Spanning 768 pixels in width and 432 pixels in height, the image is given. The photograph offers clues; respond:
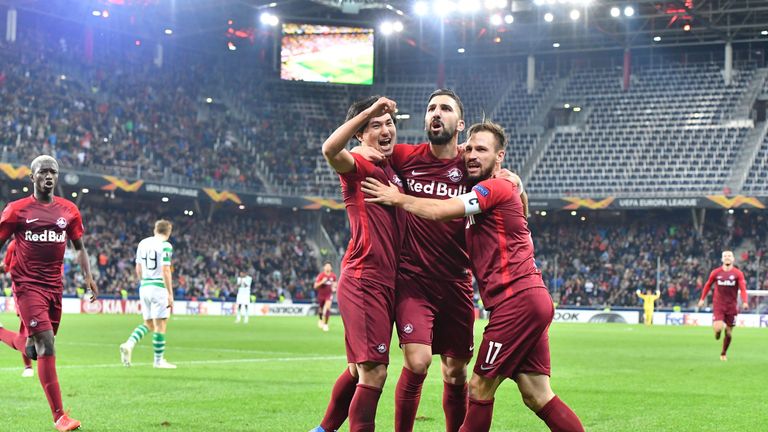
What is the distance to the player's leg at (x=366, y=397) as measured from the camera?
288 inches

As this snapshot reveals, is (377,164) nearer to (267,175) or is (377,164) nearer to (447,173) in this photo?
(447,173)

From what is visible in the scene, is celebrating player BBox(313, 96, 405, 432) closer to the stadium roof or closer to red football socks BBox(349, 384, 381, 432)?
red football socks BBox(349, 384, 381, 432)

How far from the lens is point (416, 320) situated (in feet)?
25.3

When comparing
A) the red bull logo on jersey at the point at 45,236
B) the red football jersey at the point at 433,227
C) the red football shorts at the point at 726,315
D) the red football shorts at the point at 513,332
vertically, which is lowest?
the red football shorts at the point at 726,315

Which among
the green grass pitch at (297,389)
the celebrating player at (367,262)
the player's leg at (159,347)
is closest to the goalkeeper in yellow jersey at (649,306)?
the green grass pitch at (297,389)

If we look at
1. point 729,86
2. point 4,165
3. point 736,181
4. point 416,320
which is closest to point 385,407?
point 416,320

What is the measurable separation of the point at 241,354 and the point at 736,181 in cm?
3854

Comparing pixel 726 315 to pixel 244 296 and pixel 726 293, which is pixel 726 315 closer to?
pixel 726 293

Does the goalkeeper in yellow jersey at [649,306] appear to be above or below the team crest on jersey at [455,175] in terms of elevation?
below

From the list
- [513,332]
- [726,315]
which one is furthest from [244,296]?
[513,332]

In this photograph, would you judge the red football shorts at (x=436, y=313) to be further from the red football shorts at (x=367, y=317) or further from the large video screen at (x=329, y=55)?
the large video screen at (x=329, y=55)

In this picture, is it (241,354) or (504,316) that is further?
(241,354)

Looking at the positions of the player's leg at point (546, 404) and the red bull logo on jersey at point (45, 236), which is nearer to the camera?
the player's leg at point (546, 404)

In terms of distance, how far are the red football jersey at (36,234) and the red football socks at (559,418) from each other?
5506mm
